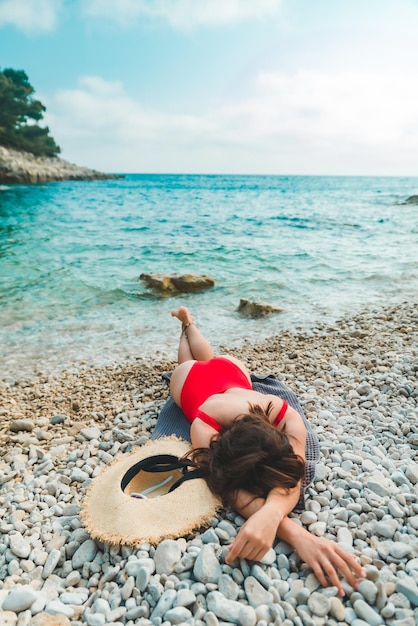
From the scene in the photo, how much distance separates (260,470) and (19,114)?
66351 millimetres

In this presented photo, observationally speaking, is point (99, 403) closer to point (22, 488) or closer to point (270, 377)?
point (22, 488)

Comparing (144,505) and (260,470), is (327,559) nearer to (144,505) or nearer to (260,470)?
(260,470)

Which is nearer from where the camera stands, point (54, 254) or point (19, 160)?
point (54, 254)

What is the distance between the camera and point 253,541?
2311mm

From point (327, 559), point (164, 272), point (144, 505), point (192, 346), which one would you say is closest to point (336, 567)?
point (327, 559)

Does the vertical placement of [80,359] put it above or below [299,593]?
below

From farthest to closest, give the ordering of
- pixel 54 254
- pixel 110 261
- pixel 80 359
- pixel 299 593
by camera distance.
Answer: pixel 54 254 → pixel 110 261 → pixel 80 359 → pixel 299 593

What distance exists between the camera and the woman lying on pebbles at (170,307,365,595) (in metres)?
2.28

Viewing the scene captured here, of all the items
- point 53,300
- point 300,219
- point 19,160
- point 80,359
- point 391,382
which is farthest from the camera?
point 19,160

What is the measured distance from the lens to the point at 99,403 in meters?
4.81

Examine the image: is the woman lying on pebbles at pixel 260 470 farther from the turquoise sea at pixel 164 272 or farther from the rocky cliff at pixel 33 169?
the rocky cliff at pixel 33 169

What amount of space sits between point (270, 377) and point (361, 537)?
2338 mm

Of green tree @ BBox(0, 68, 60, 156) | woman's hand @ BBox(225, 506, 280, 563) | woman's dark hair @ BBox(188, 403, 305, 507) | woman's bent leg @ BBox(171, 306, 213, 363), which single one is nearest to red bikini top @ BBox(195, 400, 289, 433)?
woman's dark hair @ BBox(188, 403, 305, 507)

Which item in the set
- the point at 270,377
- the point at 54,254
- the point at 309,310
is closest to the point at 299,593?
the point at 270,377
